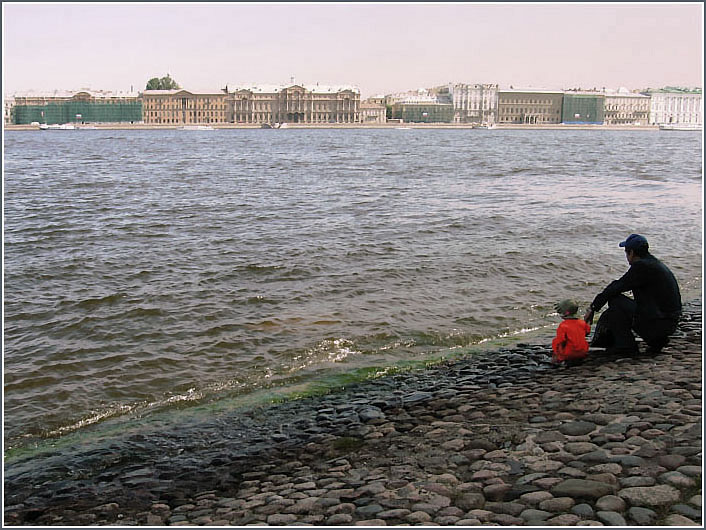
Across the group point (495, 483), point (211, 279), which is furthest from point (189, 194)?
point (495, 483)

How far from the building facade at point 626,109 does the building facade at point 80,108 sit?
7675 cm

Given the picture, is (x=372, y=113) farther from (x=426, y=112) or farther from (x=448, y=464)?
(x=448, y=464)

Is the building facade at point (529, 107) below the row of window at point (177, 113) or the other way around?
the other way around

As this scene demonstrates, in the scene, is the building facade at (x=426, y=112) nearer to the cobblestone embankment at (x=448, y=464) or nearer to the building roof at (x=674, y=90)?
the building roof at (x=674, y=90)

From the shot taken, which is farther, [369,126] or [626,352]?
[369,126]

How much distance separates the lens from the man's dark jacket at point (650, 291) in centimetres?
468

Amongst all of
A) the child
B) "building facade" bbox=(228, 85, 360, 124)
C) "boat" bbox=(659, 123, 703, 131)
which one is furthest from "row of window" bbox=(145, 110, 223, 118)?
the child

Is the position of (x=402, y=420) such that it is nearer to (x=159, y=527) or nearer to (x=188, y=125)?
(x=159, y=527)

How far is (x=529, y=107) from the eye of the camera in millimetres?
118875

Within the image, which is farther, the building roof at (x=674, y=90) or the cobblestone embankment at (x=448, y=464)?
the building roof at (x=674, y=90)

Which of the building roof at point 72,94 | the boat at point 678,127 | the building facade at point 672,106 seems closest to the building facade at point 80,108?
the building roof at point 72,94

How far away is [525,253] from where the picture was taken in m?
10.8

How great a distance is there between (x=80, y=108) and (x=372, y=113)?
153 feet

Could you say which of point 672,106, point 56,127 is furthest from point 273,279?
point 672,106
